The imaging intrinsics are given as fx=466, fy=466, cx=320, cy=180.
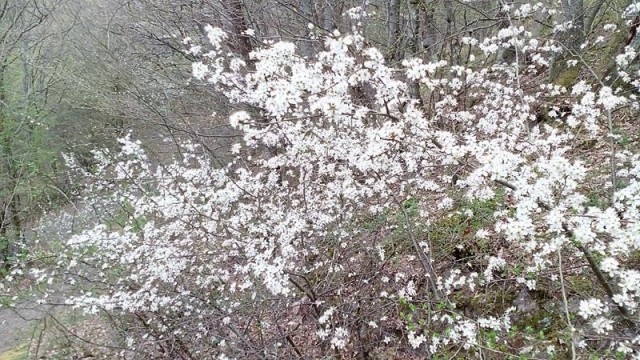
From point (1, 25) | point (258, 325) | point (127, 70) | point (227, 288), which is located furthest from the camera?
point (1, 25)

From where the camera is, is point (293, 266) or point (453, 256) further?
point (453, 256)

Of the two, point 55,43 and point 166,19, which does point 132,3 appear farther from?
point 55,43

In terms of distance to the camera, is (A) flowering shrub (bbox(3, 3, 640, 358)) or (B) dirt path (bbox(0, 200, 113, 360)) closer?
(A) flowering shrub (bbox(3, 3, 640, 358))

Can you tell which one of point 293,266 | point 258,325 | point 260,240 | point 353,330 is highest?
point 260,240

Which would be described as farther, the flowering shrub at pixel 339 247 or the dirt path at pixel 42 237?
the dirt path at pixel 42 237

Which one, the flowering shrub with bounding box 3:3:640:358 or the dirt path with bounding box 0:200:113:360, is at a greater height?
the dirt path with bounding box 0:200:113:360

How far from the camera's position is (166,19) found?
25.9 ft

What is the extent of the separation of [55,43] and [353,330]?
1265 centimetres

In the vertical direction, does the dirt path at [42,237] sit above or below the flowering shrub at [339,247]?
above

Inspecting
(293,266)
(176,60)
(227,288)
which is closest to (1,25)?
(176,60)

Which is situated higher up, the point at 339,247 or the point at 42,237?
the point at 42,237

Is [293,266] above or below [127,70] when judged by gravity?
below

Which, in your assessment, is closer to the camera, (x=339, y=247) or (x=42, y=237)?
(x=339, y=247)

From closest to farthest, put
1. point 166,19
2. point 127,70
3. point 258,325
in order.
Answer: point 258,325, point 166,19, point 127,70
